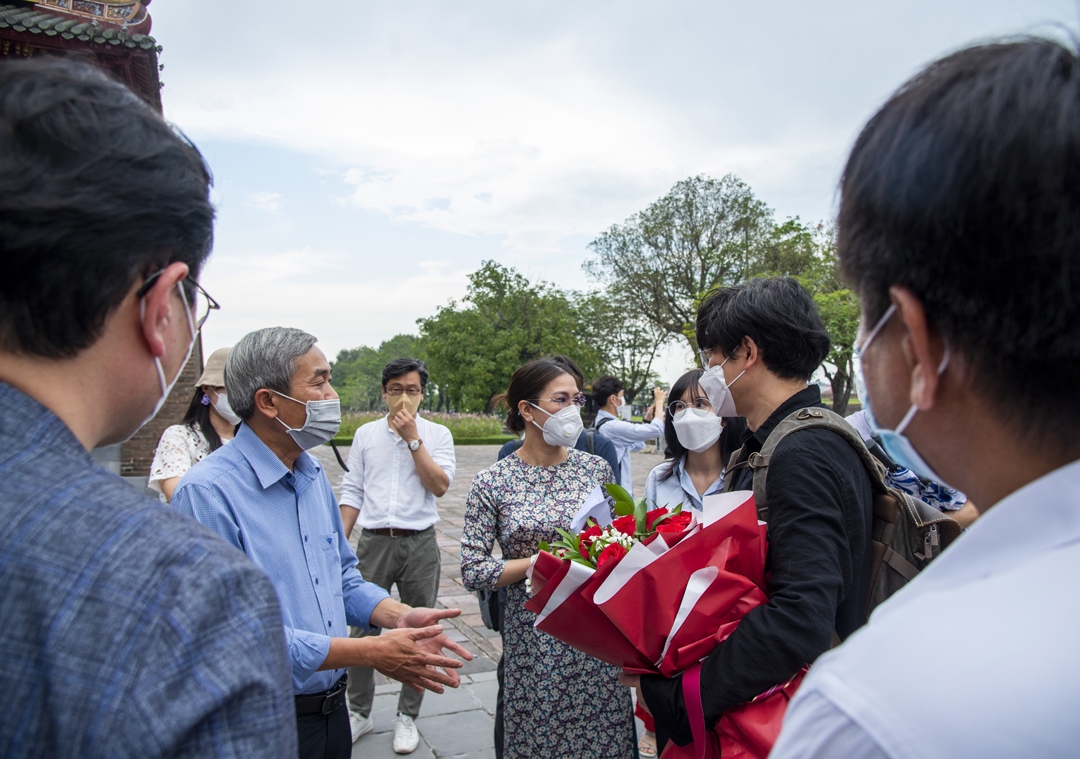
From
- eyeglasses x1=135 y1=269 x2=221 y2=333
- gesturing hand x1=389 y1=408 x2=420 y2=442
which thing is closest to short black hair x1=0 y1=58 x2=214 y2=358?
eyeglasses x1=135 y1=269 x2=221 y2=333

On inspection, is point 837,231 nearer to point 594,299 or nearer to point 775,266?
point 775,266

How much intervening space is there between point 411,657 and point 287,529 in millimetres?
594

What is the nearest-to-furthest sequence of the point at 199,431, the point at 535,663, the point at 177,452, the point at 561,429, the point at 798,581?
the point at 798,581, the point at 535,663, the point at 561,429, the point at 177,452, the point at 199,431

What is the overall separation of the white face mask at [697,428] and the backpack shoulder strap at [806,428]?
6.16 ft

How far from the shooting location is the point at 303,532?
2.39 metres

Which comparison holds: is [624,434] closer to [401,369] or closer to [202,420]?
[401,369]

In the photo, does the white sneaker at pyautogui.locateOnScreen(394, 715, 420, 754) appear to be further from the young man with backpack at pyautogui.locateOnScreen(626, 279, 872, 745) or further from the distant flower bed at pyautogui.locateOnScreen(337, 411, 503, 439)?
the distant flower bed at pyautogui.locateOnScreen(337, 411, 503, 439)

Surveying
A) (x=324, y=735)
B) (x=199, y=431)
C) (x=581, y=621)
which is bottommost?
(x=324, y=735)

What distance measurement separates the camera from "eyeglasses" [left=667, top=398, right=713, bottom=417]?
162 inches

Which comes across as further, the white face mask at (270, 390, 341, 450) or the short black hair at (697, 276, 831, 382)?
the white face mask at (270, 390, 341, 450)

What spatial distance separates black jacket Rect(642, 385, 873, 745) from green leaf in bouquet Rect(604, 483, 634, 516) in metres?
0.54

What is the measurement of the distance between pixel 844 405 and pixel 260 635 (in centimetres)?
3254

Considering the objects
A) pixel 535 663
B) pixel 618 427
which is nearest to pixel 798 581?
pixel 535 663

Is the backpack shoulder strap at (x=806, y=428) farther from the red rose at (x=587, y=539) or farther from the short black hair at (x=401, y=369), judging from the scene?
the short black hair at (x=401, y=369)
